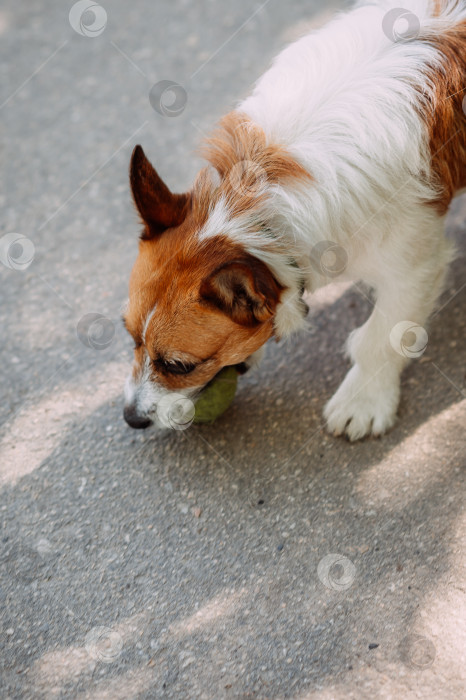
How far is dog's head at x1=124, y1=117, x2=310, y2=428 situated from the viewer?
282cm

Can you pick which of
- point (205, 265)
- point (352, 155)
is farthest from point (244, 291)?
point (352, 155)

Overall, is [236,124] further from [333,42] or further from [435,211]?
[435,211]

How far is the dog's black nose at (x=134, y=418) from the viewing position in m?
3.35

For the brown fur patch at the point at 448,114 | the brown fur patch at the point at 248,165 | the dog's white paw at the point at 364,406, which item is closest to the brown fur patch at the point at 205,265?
the brown fur patch at the point at 248,165

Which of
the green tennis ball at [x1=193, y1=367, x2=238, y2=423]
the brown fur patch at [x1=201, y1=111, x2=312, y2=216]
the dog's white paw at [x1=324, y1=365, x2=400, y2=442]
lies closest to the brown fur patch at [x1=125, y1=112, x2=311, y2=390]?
the brown fur patch at [x1=201, y1=111, x2=312, y2=216]

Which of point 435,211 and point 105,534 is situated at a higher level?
point 435,211

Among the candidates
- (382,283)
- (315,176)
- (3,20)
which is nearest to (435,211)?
(382,283)

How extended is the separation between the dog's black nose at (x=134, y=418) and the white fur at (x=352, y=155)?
851 millimetres

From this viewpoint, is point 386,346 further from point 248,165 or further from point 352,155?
point 248,165

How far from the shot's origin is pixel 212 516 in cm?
338

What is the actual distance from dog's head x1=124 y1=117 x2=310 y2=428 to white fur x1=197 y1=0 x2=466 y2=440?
8 cm

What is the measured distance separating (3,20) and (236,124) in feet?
16.8

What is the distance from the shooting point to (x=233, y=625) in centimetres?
299

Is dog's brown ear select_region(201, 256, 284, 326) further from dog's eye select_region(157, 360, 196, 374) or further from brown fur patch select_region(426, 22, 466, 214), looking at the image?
brown fur patch select_region(426, 22, 466, 214)
